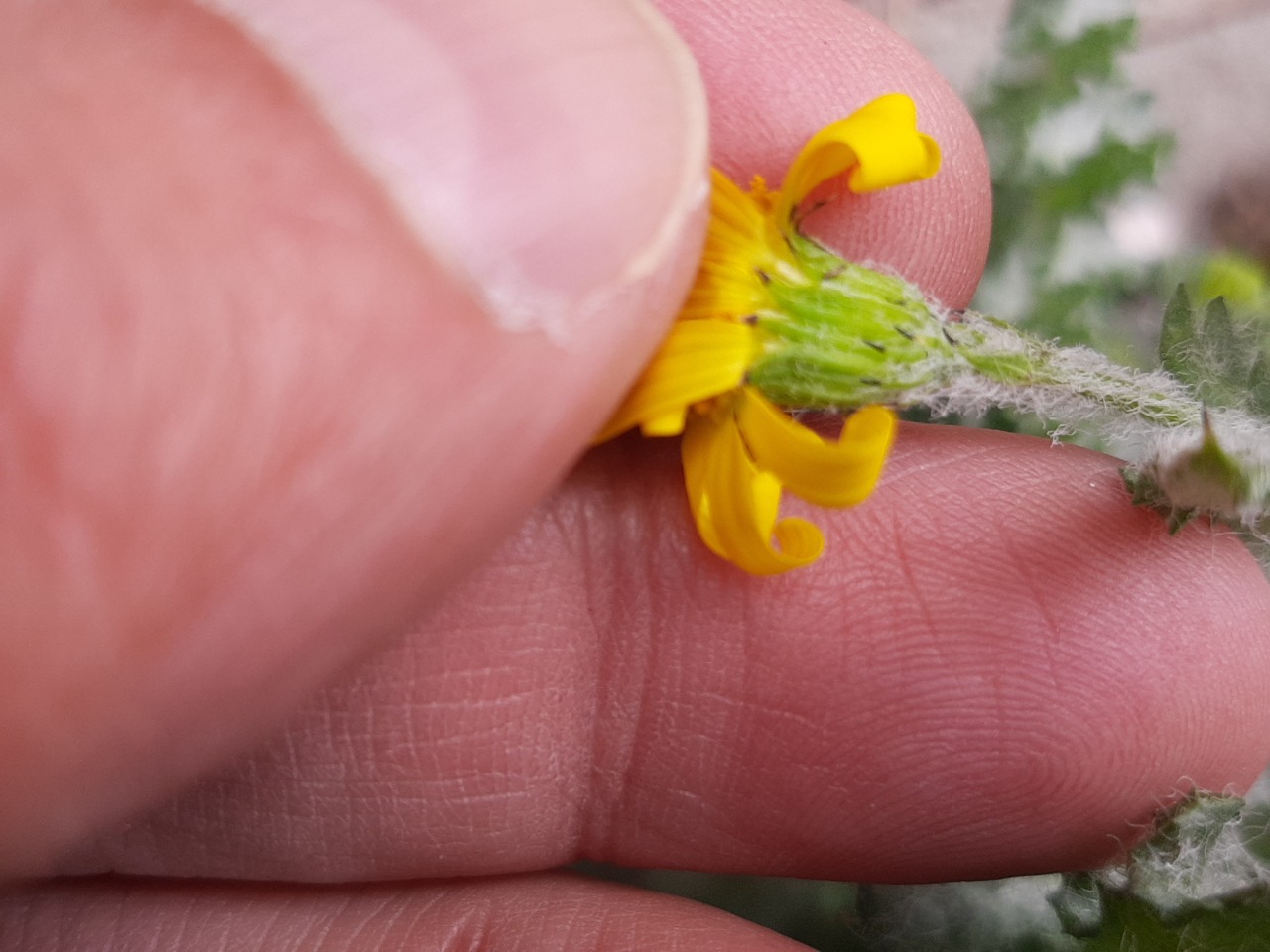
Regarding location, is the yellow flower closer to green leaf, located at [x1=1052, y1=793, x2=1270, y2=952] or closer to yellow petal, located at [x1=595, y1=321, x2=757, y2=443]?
yellow petal, located at [x1=595, y1=321, x2=757, y2=443]

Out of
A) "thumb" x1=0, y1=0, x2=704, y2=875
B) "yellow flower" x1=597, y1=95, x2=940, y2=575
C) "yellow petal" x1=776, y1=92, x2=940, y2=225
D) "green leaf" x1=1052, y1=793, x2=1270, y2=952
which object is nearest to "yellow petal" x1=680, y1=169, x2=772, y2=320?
"yellow flower" x1=597, y1=95, x2=940, y2=575

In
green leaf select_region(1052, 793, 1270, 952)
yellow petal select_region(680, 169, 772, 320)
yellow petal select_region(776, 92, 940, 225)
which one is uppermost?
yellow petal select_region(776, 92, 940, 225)

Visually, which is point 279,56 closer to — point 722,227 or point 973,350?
point 722,227

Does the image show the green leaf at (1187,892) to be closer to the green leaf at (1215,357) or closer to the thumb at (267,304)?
the green leaf at (1215,357)

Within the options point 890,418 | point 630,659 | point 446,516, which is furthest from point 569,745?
point 890,418

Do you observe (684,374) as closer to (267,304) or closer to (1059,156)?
(267,304)

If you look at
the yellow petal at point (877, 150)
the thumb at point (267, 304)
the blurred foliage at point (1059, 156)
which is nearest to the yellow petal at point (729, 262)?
the yellow petal at point (877, 150)

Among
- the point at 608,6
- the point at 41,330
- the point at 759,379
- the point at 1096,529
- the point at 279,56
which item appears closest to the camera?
the point at 41,330
